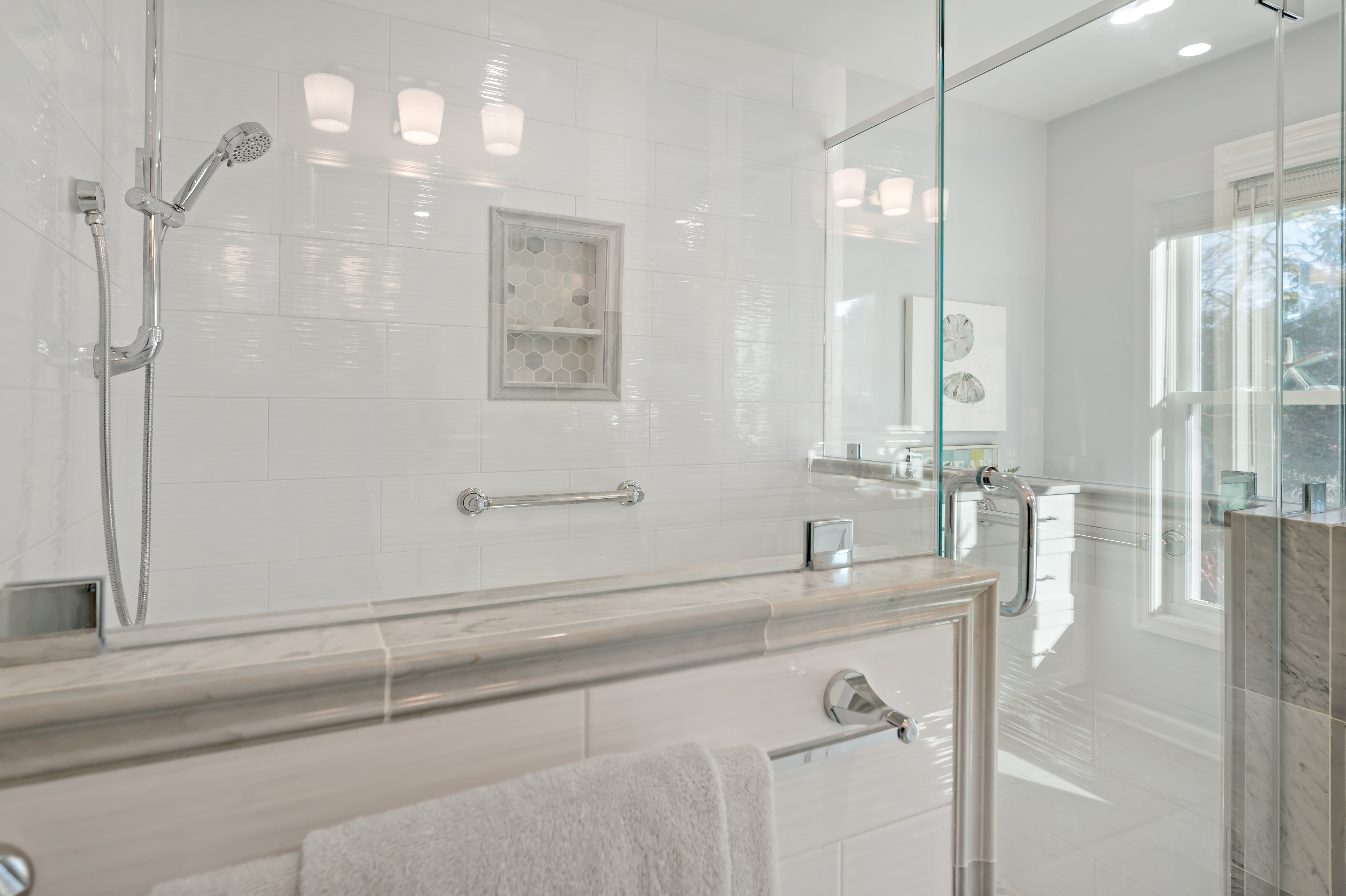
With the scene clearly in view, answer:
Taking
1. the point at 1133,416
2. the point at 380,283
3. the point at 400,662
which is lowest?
the point at 400,662

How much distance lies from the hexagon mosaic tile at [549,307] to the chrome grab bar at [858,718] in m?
0.45

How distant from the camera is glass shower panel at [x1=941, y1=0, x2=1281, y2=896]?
1.19 m

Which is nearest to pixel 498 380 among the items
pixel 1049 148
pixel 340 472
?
pixel 340 472

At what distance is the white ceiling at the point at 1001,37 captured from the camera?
86 cm

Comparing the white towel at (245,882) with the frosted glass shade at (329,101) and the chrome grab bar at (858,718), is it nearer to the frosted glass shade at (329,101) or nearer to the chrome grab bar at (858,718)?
the chrome grab bar at (858,718)

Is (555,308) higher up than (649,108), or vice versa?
(649,108)

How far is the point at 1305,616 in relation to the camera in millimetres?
1186

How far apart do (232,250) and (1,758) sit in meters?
0.44

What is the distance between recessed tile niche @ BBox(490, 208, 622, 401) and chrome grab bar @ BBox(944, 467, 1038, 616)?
1.63 ft

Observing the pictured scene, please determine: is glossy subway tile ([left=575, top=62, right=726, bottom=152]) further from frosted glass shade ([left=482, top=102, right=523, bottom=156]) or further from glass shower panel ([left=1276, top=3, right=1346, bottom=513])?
glass shower panel ([left=1276, top=3, right=1346, bottom=513])

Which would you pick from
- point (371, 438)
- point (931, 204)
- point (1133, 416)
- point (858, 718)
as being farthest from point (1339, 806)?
point (371, 438)

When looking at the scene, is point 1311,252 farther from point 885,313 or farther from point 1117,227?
point 885,313

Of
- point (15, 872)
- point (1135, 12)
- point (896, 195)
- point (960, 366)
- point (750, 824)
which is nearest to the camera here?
point (15, 872)

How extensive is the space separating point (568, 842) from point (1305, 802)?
1.48 metres
